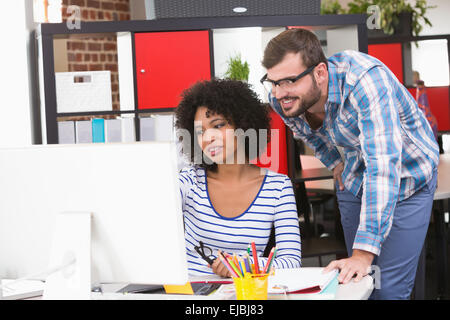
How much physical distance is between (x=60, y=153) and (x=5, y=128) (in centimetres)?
194

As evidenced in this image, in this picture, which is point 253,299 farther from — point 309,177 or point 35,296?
point 309,177

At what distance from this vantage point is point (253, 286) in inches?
51.3

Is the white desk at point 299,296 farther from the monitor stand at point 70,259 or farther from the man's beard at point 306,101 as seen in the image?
the man's beard at point 306,101

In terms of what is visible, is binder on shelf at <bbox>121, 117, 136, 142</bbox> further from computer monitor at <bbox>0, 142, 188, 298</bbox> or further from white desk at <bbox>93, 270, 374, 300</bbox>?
computer monitor at <bbox>0, 142, 188, 298</bbox>


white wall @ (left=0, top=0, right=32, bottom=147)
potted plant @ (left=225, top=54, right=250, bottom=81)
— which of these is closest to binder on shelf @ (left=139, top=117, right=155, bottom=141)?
potted plant @ (left=225, top=54, right=250, bottom=81)

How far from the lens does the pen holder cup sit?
130 cm

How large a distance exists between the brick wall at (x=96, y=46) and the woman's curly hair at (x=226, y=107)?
9.14 ft

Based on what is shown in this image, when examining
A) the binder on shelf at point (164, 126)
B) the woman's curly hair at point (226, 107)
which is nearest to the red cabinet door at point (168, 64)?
the binder on shelf at point (164, 126)

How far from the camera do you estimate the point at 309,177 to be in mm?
3234

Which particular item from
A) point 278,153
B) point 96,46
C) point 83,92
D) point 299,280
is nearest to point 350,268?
point 299,280

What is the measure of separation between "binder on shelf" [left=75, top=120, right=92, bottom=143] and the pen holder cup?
1.96 meters

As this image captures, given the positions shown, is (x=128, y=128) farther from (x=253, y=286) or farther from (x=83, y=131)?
(x=253, y=286)

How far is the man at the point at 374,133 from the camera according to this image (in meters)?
1.70

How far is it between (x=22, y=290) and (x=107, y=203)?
539 mm
